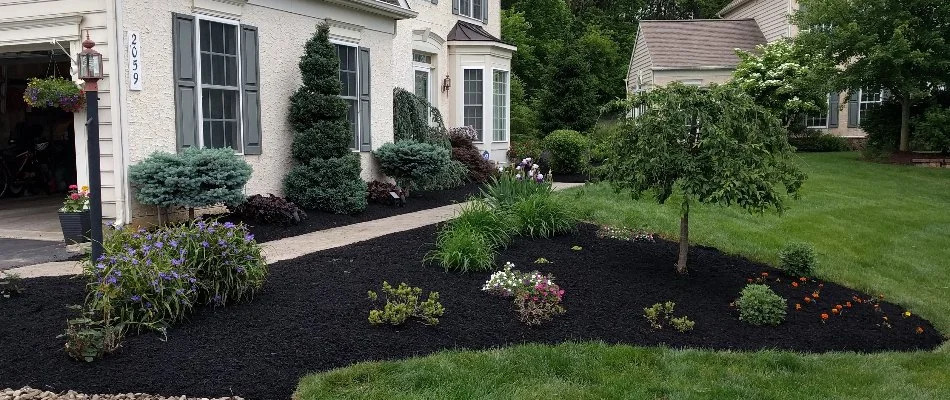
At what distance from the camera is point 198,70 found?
→ 859cm

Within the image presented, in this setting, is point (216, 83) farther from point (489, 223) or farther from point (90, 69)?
point (489, 223)

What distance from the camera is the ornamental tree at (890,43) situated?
1647 cm

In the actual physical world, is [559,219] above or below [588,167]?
below

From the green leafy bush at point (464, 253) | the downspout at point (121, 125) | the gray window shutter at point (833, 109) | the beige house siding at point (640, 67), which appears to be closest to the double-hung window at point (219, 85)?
the downspout at point (121, 125)

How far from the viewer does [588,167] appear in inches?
296

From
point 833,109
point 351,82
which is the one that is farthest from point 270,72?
point 833,109

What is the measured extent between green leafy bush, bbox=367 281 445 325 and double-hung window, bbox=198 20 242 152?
436 cm

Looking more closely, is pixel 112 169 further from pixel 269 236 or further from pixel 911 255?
pixel 911 255

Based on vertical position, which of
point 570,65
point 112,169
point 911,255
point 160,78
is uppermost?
point 570,65

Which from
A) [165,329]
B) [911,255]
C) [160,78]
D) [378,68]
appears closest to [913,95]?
[911,255]

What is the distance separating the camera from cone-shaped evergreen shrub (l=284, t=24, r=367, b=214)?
9.98 m

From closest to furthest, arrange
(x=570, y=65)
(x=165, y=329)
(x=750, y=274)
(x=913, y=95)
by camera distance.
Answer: (x=165, y=329) < (x=750, y=274) < (x=913, y=95) < (x=570, y=65)

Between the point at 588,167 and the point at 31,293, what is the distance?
4960 mm

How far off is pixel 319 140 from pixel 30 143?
20.9 feet
